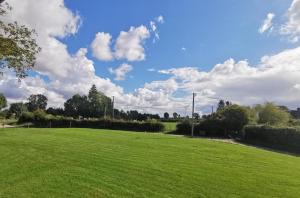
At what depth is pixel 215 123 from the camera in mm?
48562

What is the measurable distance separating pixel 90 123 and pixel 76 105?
5261 centimetres

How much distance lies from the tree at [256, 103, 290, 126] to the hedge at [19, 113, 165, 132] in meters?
16.4

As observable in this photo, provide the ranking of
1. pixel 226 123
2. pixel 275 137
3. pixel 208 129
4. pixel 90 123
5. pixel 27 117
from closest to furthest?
pixel 275 137, pixel 226 123, pixel 208 129, pixel 90 123, pixel 27 117

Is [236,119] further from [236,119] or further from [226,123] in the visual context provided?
[226,123]

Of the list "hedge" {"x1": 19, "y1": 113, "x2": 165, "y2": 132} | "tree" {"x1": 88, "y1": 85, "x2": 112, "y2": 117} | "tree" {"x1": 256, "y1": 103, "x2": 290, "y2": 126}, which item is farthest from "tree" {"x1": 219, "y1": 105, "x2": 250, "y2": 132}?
"tree" {"x1": 88, "y1": 85, "x2": 112, "y2": 117}

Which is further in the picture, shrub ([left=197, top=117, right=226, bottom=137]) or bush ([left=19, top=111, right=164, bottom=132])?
bush ([left=19, top=111, right=164, bottom=132])

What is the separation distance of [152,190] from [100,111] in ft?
321

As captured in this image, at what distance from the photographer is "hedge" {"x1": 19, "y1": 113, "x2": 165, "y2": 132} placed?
2206 inches

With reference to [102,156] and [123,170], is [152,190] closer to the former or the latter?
[123,170]

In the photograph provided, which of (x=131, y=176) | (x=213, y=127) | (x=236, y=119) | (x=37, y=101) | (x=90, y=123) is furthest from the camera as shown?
(x=37, y=101)

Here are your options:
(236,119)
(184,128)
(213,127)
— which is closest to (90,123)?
(184,128)

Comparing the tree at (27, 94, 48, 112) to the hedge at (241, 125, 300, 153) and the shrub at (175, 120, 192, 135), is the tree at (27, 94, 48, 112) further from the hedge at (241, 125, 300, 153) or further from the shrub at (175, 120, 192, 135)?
the hedge at (241, 125, 300, 153)

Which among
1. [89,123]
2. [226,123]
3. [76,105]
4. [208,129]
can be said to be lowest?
[208,129]

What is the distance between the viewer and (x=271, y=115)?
5594 cm
